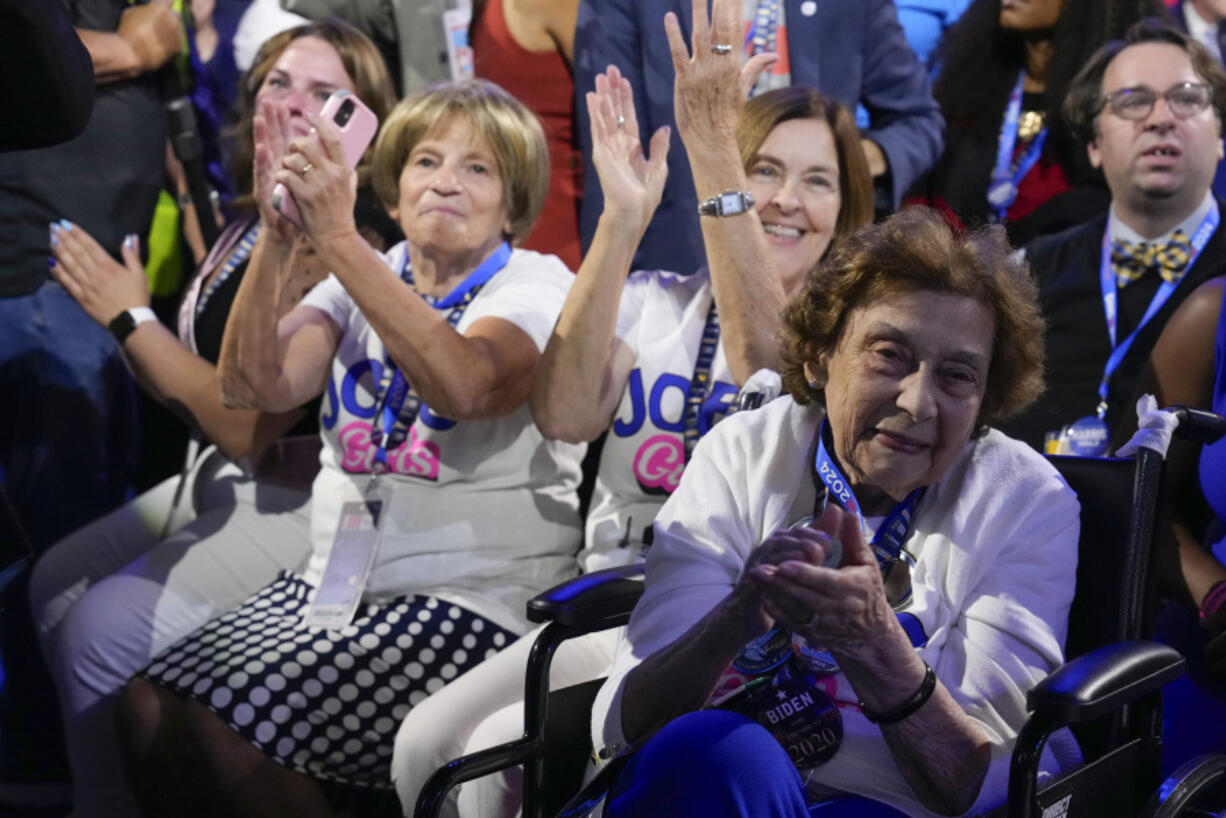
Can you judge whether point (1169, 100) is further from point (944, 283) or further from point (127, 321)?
point (127, 321)

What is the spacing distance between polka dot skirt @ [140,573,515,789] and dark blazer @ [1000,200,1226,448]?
1203mm

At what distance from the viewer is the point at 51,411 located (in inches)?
123

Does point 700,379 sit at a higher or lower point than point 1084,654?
higher

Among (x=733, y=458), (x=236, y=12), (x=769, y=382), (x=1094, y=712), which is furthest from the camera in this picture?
(x=236, y=12)

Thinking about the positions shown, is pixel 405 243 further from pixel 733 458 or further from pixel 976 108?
pixel 976 108

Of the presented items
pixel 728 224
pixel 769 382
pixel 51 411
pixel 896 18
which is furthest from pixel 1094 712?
pixel 51 411

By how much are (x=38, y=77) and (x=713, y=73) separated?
1254 mm

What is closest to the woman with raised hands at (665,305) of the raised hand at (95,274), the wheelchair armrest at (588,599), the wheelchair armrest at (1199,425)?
the wheelchair armrest at (588,599)

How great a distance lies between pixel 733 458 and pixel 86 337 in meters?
1.94

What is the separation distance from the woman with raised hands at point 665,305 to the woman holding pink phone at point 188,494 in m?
0.68

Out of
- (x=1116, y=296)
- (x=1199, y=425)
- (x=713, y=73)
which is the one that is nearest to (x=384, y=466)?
(x=713, y=73)

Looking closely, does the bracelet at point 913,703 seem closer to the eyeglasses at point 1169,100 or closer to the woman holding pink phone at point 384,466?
the woman holding pink phone at point 384,466

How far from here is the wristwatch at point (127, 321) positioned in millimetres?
2982

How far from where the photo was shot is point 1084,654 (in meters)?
1.67
